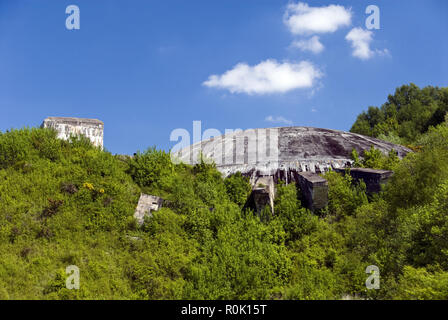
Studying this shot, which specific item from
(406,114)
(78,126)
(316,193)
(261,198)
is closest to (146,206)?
(261,198)

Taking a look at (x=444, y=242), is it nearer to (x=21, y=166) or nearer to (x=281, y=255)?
(x=281, y=255)

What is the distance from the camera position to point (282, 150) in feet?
102

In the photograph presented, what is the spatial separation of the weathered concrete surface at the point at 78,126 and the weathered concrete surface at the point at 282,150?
907cm

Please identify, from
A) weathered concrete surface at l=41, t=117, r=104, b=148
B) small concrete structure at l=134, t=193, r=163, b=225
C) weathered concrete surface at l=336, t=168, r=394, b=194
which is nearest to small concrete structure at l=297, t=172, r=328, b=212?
weathered concrete surface at l=336, t=168, r=394, b=194

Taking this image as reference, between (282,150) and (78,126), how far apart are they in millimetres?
21158

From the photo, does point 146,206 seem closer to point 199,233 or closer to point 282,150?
point 199,233

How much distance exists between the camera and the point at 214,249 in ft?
63.0

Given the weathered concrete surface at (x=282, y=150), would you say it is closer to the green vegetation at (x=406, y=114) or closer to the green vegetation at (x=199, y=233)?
the green vegetation at (x=199, y=233)

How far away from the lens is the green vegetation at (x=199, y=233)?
16922 millimetres

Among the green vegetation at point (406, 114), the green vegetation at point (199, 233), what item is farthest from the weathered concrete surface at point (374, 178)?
the green vegetation at point (406, 114)

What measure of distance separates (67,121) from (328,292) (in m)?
31.4

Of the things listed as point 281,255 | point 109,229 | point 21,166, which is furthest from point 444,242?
point 21,166

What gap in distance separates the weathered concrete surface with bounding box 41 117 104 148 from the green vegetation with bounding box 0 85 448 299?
10869mm
